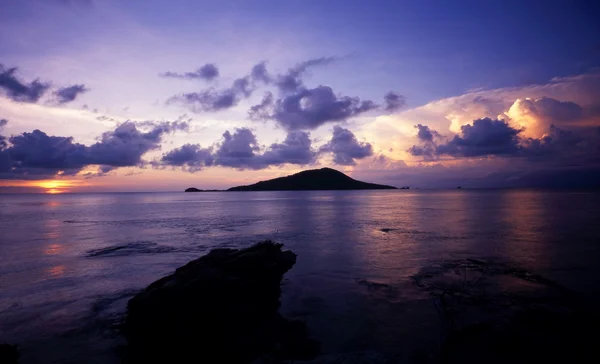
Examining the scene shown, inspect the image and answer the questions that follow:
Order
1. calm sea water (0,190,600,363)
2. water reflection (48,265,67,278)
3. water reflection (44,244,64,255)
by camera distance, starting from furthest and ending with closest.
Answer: water reflection (44,244,64,255), water reflection (48,265,67,278), calm sea water (0,190,600,363)

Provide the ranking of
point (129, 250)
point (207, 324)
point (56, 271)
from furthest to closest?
1. point (129, 250)
2. point (56, 271)
3. point (207, 324)

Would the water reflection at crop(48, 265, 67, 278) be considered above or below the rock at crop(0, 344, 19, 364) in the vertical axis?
below

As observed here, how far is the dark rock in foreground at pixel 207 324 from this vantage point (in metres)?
11.5

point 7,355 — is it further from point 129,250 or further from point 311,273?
point 129,250

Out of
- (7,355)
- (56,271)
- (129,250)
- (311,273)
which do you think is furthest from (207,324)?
(129,250)

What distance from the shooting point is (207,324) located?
1256 centimetres

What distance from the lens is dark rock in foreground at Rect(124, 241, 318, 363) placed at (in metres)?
11.5

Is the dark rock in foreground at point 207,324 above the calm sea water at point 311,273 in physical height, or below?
above

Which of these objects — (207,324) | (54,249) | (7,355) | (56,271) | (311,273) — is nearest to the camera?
(7,355)

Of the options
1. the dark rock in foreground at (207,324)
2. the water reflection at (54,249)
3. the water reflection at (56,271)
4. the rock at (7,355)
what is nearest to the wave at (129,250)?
the water reflection at (54,249)

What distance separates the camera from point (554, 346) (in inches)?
448

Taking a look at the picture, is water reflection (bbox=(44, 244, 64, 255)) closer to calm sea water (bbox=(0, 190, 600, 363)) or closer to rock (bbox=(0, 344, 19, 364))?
calm sea water (bbox=(0, 190, 600, 363))

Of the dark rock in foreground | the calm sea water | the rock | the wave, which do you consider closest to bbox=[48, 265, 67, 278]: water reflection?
the calm sea water

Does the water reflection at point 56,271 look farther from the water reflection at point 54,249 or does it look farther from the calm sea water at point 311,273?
the water reflection at point 54,249
